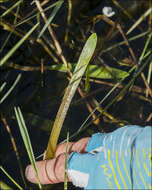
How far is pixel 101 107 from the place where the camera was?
123 cm

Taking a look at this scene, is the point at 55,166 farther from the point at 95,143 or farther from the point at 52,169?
the point at 95,143

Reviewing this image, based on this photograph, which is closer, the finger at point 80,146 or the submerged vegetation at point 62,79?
the finger at point 80,146

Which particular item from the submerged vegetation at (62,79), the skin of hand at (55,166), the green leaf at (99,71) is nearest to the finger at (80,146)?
the skin of hand at (55,166)

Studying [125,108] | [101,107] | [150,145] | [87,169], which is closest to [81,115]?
[101,107]

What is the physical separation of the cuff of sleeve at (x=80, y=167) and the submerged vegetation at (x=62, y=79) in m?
0.24

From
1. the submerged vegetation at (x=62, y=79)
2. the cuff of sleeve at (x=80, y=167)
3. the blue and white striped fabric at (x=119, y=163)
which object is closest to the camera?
the blue and white striped fabric at (x=119, y=163)

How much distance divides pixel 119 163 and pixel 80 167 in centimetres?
14

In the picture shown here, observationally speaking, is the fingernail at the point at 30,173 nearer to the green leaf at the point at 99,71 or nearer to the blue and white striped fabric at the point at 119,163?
the blue and white striped fabric at the point at 119,163

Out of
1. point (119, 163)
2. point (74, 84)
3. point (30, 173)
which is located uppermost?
point (74, 84)

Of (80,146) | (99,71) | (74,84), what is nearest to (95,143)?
(80,146)

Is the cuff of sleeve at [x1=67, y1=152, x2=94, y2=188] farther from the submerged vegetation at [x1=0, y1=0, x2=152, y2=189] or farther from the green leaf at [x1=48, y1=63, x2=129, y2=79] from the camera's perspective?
the green leaf at [x1=48, y1=63, x2=129, y2=79]

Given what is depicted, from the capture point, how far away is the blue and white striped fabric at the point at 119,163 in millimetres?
725

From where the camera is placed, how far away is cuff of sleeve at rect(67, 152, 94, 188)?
2.79ft

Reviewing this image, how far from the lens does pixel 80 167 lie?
33.9 inches
